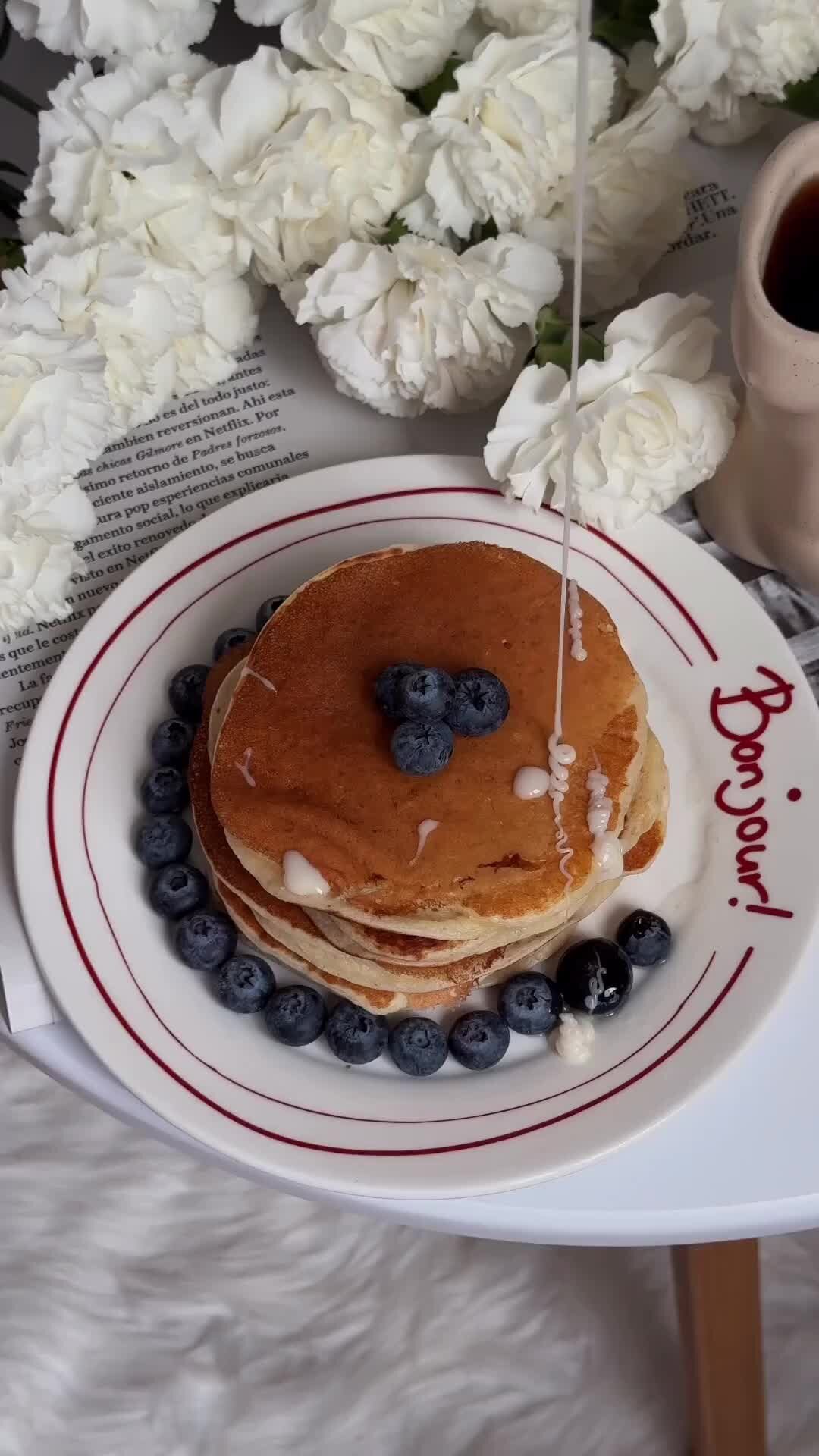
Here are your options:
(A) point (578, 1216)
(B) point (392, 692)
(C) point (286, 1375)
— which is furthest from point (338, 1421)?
(B) point (392, 692)

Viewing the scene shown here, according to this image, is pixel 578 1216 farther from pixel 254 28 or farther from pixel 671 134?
pixel 254 28

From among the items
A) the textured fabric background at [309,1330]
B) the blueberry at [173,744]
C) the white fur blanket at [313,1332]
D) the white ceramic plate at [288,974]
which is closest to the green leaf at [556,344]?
the white ceramic plate at [288,974]

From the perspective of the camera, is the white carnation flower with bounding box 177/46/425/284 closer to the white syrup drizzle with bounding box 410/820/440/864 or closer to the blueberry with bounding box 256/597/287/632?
the blueberry with bounding box 256/597/287/632

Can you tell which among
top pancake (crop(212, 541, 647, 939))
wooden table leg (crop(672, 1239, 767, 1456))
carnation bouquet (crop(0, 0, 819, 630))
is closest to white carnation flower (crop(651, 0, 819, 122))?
carnation bouquet (crop(0, 0, 819, 630))

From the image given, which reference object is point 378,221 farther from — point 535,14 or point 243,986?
point 243,986

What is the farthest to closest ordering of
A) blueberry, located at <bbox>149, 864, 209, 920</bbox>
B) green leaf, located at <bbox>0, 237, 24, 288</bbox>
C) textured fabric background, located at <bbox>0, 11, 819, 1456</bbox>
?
textured fabric background, located at <bbox>0, 11, 819, 1456</bbox> → green leaf, located at <bbox>0, 237, 24, 288</bbox> → blueberry, located at <bbox>149, 864, 209, 920</bbox>
